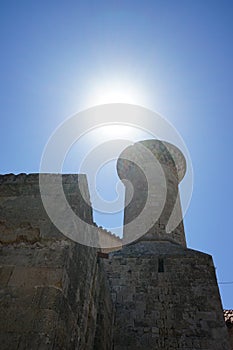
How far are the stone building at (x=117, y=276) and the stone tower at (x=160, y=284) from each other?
0.7 inches

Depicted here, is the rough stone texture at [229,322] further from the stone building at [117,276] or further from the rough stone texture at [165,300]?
the rough stone texture at [165,300]

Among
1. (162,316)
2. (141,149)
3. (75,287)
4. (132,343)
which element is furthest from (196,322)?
(141,149)

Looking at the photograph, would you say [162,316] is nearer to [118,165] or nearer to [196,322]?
[196,322]

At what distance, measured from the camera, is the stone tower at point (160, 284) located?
5.30 m

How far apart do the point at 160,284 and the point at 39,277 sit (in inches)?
157

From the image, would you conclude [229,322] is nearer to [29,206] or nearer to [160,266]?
[160,266]

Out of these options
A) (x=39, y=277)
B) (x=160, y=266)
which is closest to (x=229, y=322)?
(x=160, y=266)

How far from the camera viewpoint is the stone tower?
5.30m

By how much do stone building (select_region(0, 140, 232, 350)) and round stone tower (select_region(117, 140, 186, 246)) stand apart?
3 cm

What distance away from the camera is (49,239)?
9.70 feet

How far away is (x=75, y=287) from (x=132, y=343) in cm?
311

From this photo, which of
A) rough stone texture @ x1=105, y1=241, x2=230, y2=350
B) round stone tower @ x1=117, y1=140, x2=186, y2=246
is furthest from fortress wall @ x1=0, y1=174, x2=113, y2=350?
round stone tower @ x1=117, y1=140, x2=186, y2=246

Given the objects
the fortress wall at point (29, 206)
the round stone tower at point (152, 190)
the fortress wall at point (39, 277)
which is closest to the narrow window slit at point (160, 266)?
the round stone tower at point (152, 190)

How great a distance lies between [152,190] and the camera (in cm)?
820
